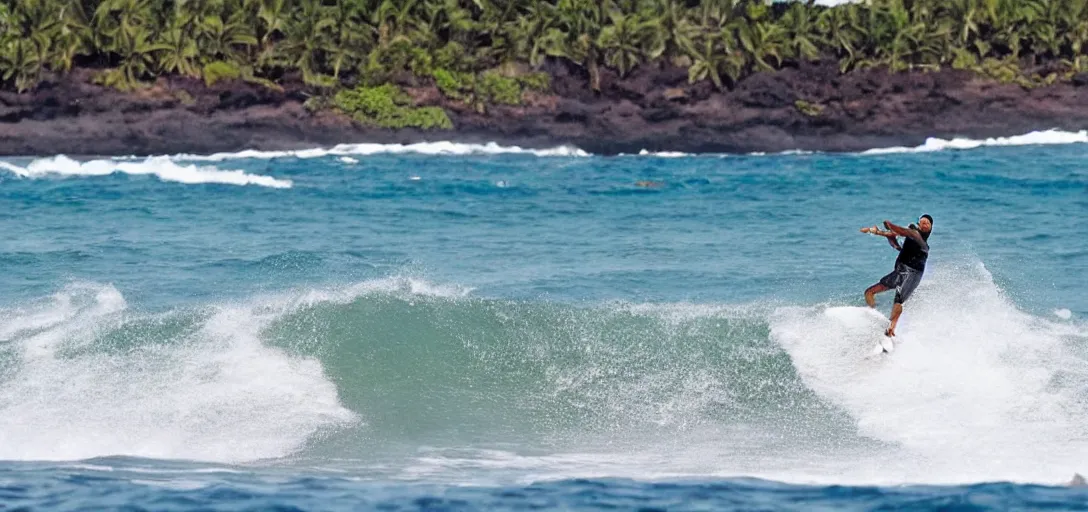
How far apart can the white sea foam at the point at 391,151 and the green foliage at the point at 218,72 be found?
188 inches

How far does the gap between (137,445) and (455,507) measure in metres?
3.47

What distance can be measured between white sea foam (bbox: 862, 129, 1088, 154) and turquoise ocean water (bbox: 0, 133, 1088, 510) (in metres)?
23.5

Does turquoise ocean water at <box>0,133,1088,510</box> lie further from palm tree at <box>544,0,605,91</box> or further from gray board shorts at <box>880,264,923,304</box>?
palm tree at <box>544,0,605,91</box>

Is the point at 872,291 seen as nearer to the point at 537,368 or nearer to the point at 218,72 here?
the point at 537,368

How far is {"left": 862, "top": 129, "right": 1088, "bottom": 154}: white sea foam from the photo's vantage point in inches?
1852

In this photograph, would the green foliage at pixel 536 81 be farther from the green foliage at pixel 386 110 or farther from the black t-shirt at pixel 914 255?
the black t-shirt at pixel 914 255

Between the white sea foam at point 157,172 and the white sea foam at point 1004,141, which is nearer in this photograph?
the white sea foam at point 157,172

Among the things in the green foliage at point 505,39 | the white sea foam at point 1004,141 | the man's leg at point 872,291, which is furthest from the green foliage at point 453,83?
the man's leg at point 872,291

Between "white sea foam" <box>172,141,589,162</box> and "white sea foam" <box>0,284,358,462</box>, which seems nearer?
"white sea foam" <box>0,284,358,462</box>

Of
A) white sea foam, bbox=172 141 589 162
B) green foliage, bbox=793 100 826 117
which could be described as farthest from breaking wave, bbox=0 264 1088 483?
green foliage, bbox=793 100 826 117

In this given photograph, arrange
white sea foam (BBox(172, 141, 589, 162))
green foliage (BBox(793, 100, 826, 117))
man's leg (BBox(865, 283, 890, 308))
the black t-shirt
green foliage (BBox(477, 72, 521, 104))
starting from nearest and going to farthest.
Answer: the black t-shirt → man's leg (BBox(865, 283, 890, 308)) → white sea foam (BBox(172, 141, 589, 162)) → green foliage (BBox(477, 72, 521, 104)) → green foliage (BBox(793, 100, 826, 117))

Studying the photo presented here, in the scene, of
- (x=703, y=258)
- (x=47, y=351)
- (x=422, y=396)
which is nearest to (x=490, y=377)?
(x=422, y=396)

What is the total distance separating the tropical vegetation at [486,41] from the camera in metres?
51.9

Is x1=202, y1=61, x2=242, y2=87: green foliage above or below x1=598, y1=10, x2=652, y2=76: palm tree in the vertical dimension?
below
